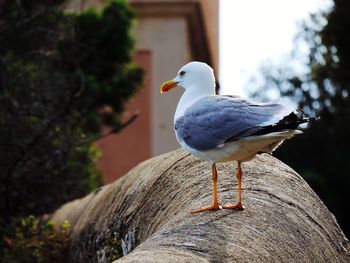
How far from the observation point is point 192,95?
9883 mm

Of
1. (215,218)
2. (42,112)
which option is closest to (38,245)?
(42,112)

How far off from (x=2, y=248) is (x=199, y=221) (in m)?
7.42

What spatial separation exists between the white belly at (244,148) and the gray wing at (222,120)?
0.15ft

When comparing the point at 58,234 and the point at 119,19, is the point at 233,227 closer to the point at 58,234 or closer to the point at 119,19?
the point at 58,234

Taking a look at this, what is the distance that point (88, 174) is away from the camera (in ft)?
63.8

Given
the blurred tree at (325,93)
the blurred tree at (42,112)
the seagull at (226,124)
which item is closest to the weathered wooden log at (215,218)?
the seagull at (226,124)

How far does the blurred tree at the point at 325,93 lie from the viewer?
3189cm

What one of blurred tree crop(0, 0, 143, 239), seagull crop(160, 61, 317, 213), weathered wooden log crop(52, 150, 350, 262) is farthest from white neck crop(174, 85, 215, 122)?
blurred tree crop(0, 0, 143, 239)

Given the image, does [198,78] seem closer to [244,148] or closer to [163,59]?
[244,148]

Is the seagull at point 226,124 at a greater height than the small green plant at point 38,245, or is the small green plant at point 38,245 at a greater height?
the seagull at point 226,124

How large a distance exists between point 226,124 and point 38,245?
6.61 m

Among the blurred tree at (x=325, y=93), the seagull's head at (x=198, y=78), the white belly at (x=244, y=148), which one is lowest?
the blurred tree at (x=325, y=93)

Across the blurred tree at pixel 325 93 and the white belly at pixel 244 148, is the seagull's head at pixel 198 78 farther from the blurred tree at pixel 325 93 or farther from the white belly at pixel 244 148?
the blurred tree at pixel 325 93

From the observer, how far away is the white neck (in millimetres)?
9830
